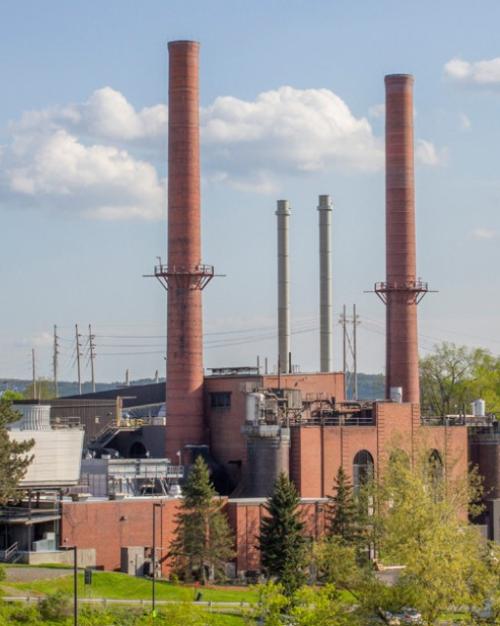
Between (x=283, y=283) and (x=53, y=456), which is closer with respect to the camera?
(x=53, y=456)

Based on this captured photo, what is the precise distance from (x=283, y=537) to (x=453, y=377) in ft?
237

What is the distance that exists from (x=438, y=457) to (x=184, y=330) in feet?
66.7

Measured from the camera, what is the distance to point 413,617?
2879 inches

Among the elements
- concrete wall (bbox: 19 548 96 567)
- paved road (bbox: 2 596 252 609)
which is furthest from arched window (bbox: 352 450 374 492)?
paved road (bbox: 2 596 252 609)

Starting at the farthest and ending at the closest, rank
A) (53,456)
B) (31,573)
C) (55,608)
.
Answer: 1. (53,456)
2. (31,573)
3. (55,608)

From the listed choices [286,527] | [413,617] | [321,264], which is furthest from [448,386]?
[413,617]

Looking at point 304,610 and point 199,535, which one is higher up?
point 199,535

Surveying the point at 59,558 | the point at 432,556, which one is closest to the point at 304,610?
the point at 432,556

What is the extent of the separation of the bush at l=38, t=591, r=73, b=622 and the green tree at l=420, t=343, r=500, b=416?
8396cm

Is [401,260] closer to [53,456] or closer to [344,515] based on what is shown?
[344,515]

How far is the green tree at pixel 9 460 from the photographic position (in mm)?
78562

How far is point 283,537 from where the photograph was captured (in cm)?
8406

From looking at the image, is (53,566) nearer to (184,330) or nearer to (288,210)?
(184,330)

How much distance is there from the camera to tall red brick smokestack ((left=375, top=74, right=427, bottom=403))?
4333 inches
